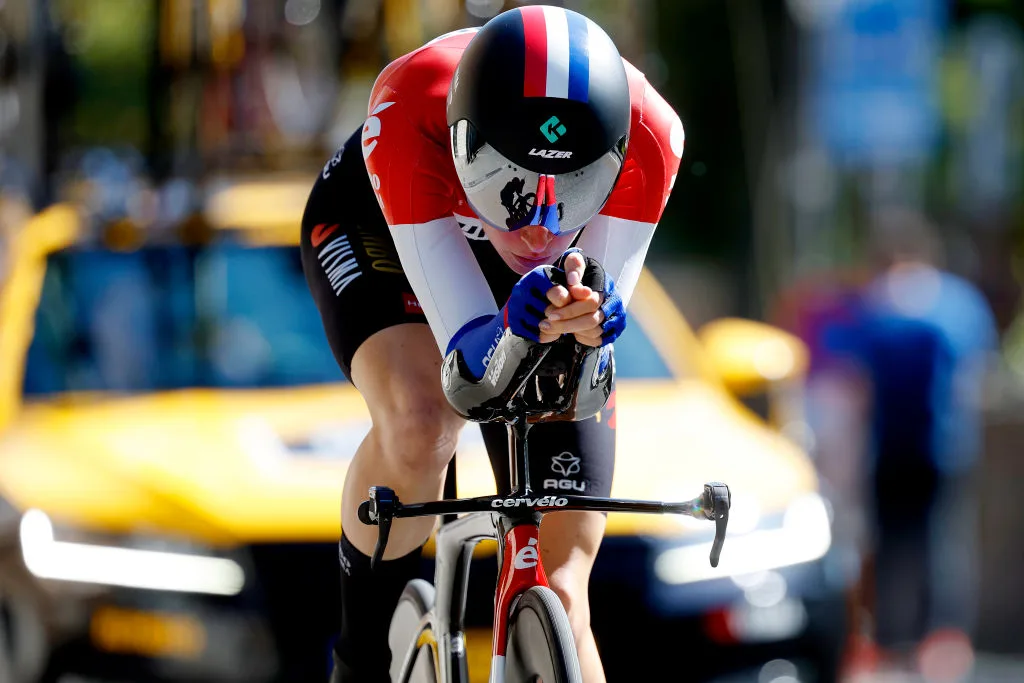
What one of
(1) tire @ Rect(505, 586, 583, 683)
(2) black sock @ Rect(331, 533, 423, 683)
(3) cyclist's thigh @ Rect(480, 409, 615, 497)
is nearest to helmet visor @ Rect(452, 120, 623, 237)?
(3) cyclist's thigh @ Rect(480, 409, 615, 497)

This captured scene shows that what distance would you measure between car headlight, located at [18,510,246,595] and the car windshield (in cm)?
69

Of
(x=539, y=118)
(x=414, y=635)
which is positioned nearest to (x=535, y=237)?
(x=539, y=118)

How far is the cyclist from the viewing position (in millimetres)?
2668

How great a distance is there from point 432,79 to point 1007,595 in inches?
259

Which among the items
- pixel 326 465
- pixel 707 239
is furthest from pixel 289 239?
pixel 707 239

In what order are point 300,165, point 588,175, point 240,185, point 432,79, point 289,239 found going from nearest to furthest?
point 588,175
point 432,79
point 289,239
point 240,185
point 300,165

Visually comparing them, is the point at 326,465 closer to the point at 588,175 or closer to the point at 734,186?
the point at 588,175

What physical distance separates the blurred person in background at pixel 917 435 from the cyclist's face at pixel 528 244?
16.9 feet

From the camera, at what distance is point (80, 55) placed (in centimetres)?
778

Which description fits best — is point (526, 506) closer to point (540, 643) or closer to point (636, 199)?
point (540, 643)

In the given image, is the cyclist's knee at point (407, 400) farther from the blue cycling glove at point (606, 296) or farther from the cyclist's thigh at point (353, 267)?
the blue cycling glove at point (606, 296)

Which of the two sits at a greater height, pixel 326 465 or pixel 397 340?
pixel 397 340

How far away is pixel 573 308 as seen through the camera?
251 cm

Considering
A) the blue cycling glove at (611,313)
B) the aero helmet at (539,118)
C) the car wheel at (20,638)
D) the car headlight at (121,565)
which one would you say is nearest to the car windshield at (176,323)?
the car headlight at (121,565)
